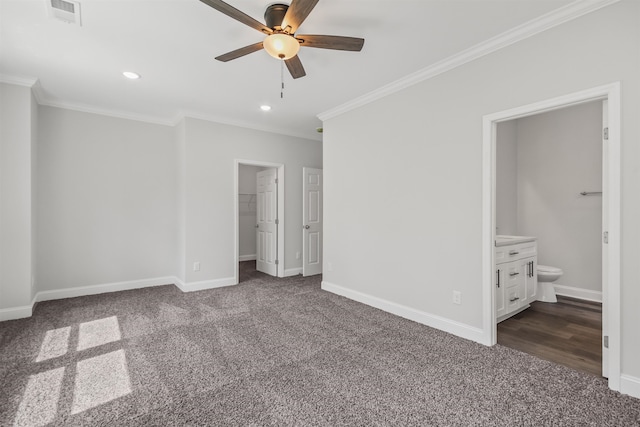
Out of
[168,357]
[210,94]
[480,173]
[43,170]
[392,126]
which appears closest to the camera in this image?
[168,357]

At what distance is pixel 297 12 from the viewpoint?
1.86 metres

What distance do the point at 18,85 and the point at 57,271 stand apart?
92.1 inches

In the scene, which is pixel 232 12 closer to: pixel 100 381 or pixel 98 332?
pixel 100 381

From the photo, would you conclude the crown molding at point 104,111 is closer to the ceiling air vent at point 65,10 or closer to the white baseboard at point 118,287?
the ceiling air vent at point 65,10

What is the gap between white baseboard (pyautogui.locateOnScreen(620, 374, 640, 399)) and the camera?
1.92m

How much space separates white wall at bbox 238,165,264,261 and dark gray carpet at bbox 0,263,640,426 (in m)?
3.88

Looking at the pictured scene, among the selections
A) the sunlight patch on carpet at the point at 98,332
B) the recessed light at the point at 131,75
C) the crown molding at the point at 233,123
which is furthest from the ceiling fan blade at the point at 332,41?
the sunlight patch on carpet at the point at 98,332

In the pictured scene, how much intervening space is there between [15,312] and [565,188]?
23.1 ft

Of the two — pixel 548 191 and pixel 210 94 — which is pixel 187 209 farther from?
pixel 548 191

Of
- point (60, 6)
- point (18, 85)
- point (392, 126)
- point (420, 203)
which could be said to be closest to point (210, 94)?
point (60, 6)

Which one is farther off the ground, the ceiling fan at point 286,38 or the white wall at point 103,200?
the ceiling fan at point 286,38

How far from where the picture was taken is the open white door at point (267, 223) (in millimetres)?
5480

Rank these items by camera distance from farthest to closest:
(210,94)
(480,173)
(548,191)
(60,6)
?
(548,191) < (210,94) < (480,173) < (60,6)

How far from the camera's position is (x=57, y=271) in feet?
13.5
